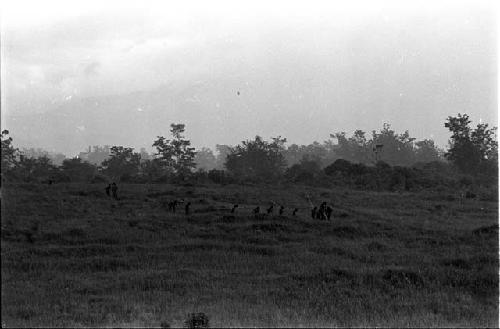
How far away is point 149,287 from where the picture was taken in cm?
1360

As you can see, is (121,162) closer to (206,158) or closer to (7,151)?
(7,151)

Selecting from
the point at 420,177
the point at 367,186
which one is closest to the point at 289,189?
the point at 367,186

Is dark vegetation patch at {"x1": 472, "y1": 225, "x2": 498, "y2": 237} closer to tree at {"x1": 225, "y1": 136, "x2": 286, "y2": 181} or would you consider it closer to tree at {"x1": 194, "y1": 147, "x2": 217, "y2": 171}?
tree at {"x1": 225, "y1": 136, "x2": 286, "y2": 181}

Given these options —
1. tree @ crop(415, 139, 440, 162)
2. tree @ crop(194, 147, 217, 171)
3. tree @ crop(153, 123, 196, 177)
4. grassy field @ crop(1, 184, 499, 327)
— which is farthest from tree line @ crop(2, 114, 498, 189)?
tree @ crop(194, 147, 217, 171)

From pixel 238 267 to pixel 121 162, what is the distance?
7616 centimetres

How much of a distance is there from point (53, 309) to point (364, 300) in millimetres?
7732

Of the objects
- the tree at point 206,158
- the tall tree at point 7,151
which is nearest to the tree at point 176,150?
the tall tree at point 7,151

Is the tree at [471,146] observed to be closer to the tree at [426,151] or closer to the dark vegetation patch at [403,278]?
the tree at [426,151]

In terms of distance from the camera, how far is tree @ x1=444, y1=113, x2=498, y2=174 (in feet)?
277

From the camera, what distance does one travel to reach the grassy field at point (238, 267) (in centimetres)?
1138

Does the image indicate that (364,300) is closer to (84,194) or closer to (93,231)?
(93,231)

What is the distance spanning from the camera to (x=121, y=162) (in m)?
89.0

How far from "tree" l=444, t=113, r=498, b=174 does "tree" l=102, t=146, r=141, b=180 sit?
5668 centimetres

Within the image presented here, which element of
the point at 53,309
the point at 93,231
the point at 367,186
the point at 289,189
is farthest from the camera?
the point at 367,186
